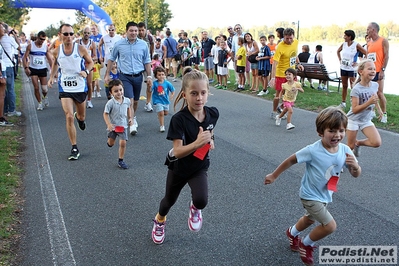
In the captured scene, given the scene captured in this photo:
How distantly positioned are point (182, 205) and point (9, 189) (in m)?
2.38

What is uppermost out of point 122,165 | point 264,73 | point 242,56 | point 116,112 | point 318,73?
point 242,56

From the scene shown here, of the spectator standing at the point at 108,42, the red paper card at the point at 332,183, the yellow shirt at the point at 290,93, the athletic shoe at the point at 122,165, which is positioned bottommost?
the athletic shoe at the point at 122,165

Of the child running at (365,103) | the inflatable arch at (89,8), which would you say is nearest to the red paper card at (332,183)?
the child running at (365,103)

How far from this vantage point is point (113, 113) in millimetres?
6340

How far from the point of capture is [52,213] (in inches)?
181

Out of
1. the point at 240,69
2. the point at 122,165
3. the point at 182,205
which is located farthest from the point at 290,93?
the point at 240,69

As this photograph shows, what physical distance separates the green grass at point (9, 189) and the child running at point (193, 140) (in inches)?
62.9

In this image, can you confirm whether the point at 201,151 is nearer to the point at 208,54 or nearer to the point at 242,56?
the point at 242,56

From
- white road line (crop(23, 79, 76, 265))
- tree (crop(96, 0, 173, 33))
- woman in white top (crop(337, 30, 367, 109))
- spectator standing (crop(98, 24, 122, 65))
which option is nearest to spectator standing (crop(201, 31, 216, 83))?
spectator standing (crop(98, 24, 122, 65))

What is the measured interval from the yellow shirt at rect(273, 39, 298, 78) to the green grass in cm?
607

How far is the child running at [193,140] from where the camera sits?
3279 mm

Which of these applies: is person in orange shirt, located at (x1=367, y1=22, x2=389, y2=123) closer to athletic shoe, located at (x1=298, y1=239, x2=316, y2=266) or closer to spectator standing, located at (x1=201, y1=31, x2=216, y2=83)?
athletic shoe, located at (x1=298, y1=239, x2=316, y2=266)

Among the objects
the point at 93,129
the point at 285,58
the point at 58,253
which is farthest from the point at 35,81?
the point at 58,253

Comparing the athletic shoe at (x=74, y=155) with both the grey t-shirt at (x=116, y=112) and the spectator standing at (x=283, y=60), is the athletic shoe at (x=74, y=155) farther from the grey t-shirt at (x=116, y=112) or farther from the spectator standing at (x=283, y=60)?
the spectator standing at (x=283, y=60)
